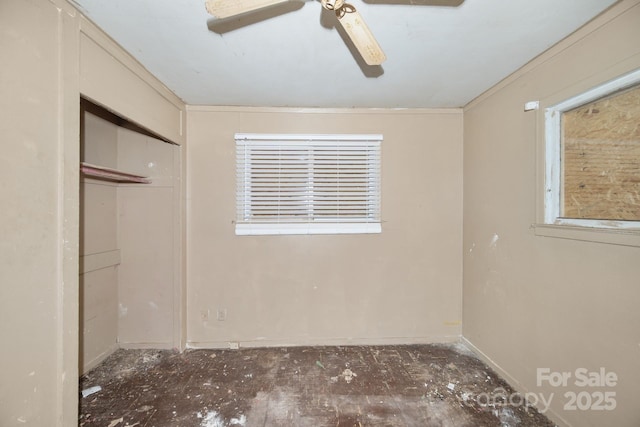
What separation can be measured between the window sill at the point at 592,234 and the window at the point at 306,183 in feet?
4.08

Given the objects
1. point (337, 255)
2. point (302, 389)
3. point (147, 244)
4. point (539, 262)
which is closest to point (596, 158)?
point (539, 262)

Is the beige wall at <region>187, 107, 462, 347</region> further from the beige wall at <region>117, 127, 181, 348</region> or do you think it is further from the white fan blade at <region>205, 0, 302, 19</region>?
the white fan blade at <region>205, 0, 302, 19</region>

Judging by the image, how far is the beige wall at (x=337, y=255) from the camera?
7.95 ft

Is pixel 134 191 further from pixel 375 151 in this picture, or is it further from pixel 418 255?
pixel 418 255

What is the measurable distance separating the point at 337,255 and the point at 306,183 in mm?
782

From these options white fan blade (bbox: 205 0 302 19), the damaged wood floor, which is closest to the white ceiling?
white fan blade (bbox: 205 0 302 19)

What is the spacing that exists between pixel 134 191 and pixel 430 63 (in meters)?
2.75

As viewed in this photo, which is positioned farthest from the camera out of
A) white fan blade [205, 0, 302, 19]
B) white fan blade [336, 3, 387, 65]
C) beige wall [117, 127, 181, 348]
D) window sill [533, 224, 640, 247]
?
beige wall [117, 127, 181, 348]

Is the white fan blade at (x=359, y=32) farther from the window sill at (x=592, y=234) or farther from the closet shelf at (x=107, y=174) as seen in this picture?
the closet shelf at (x=107, y=174)

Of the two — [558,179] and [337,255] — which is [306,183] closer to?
[337,255]

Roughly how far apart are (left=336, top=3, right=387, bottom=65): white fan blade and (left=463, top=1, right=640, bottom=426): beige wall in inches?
48.3

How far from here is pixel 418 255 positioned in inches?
98.8

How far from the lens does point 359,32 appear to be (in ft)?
3.58

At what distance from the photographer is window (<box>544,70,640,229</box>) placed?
49.9 inches
